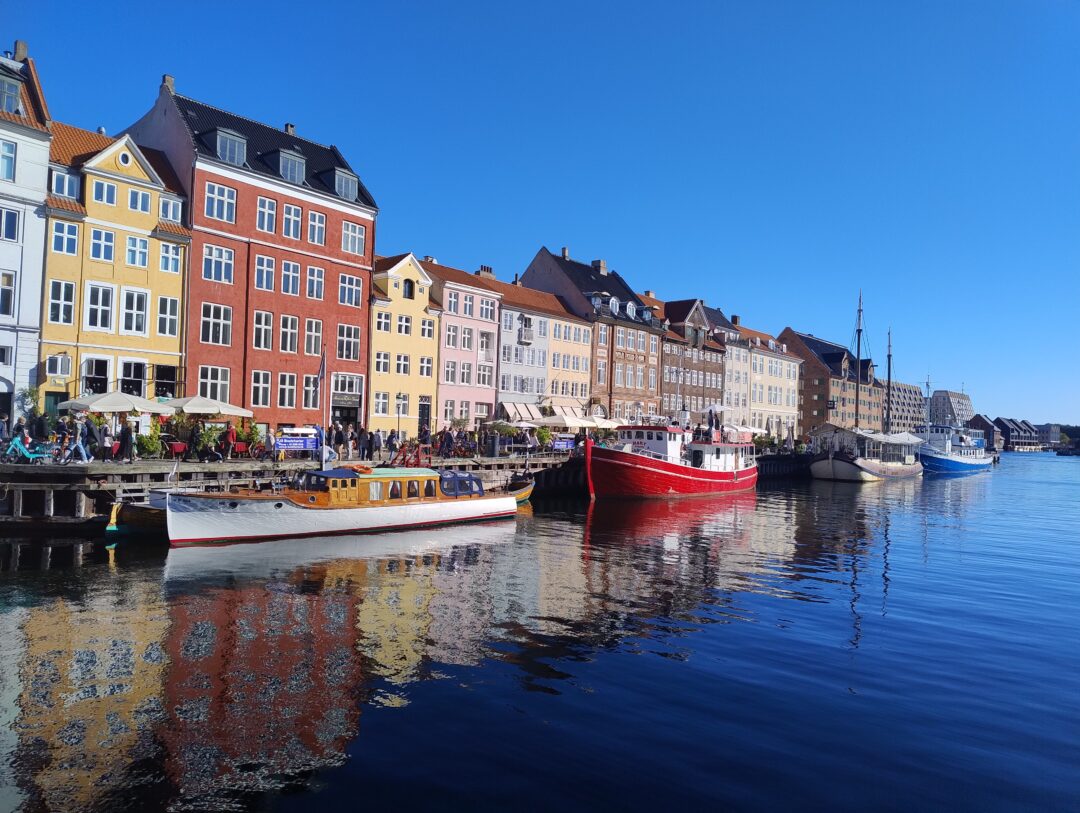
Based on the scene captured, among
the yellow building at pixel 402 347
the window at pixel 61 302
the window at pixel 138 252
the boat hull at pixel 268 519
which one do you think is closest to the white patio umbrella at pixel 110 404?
the boat hull at pixel 268 519

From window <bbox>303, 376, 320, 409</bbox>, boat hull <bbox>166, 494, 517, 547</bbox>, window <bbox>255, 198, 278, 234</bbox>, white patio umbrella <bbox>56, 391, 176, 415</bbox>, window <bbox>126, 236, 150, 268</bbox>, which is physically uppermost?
window <bbox>255, 198, 278, 234</bbox>

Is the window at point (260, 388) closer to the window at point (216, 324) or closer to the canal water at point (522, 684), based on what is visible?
the window at point (216, 324)

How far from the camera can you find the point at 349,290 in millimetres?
49281

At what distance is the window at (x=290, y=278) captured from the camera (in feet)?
149

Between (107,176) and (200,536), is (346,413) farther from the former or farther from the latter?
(200,536)

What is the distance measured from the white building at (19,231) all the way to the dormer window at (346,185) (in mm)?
16283

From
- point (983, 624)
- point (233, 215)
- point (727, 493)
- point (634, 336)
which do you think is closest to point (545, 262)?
point (634, 336)

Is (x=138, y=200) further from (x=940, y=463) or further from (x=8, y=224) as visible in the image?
(x=940, y=463)

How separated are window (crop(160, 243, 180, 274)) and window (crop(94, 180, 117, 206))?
307 centimetres

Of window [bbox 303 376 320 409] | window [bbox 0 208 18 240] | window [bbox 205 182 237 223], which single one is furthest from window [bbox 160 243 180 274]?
window [bbox 303 376 320 409]

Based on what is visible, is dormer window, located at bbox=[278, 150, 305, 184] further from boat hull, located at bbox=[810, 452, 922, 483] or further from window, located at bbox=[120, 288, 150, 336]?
boat hull, located at bbox=[810, 452, 922, 483]

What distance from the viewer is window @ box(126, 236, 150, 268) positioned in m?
38.7

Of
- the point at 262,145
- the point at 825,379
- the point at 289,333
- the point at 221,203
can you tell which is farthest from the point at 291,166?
the point at 825,379

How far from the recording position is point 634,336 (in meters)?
76.4
